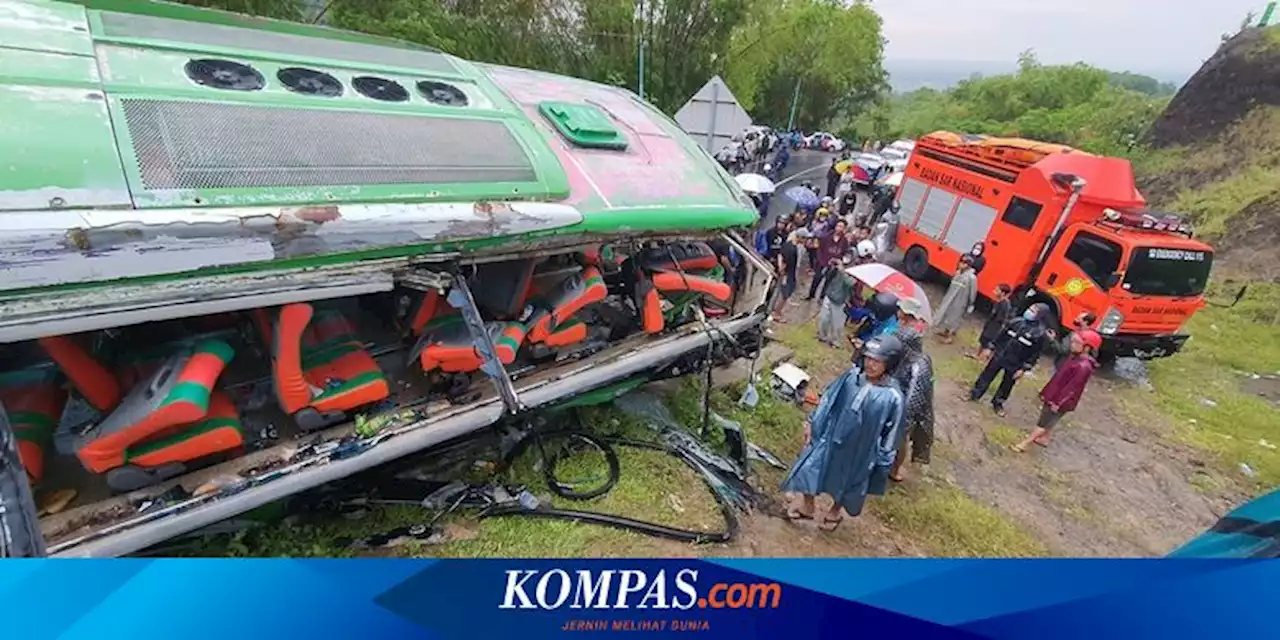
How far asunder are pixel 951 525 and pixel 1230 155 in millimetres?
21081

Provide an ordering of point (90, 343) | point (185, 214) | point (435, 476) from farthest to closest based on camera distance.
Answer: point (435, 476) < point (90, 343) < point (185, 214)

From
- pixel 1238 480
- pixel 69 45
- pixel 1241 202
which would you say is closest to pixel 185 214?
pixel 69 45

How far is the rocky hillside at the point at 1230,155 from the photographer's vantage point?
15.1 meters

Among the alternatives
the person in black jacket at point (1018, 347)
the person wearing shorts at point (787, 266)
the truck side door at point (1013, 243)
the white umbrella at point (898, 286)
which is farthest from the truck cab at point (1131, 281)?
the white umbrella at point (898, 286)

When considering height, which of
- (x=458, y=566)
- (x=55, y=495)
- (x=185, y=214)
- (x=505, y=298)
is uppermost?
(x=185, y=214)

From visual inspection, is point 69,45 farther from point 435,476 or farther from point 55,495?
point 435,476

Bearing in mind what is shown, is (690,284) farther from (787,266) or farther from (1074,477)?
(1074,477)

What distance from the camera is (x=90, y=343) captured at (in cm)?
322

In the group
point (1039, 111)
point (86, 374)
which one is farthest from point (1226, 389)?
point (1039, 111)

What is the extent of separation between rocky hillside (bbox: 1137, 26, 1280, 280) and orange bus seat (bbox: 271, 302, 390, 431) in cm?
1794

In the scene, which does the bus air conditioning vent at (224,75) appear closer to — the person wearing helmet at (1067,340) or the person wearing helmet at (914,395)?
the person wearing helmet at (914,395)

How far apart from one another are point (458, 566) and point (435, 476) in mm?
2764

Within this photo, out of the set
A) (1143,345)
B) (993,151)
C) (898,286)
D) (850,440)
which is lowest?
(1143,345)

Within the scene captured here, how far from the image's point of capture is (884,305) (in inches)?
216
